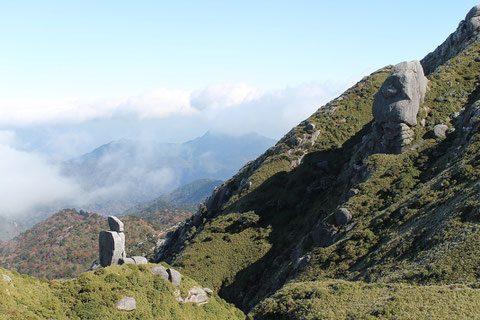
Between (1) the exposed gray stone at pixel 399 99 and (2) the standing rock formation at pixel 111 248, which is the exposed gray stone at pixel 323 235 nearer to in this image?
(1) the exposed gray stone at pixel 399 99

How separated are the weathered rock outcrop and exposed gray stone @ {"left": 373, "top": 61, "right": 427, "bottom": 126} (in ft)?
125

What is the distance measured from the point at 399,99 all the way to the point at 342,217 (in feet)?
82.7

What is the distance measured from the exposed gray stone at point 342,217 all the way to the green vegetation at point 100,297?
1013 inches

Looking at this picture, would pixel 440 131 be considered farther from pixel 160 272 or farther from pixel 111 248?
pixel 111 248

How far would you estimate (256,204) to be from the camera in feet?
274

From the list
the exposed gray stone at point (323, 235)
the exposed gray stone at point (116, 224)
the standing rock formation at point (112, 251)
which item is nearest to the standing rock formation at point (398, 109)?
the exposed gray stone at point (323, 235)

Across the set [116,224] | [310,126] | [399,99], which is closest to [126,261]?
[116,224]

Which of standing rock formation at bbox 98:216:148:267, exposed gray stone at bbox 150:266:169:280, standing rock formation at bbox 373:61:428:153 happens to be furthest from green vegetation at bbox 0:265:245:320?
standing rock formation at bbox 373:61:428:153

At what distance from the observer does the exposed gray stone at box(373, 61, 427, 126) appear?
65.6 metres

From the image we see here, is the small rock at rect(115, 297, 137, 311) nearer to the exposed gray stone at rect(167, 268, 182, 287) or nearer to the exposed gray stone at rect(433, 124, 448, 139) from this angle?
the exposed gray stone at rect(167, 268, 182, 287)

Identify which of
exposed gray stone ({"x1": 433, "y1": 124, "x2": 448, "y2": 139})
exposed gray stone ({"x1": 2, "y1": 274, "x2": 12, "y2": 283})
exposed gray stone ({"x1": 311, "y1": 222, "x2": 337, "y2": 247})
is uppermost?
exposed gray stone ({"x1": 433, "y1": 124, "x2": 448, "y2": 139})

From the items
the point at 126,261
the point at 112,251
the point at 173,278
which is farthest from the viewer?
the point at 112,251

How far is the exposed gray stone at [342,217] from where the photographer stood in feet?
183

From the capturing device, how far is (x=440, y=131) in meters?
65.0
